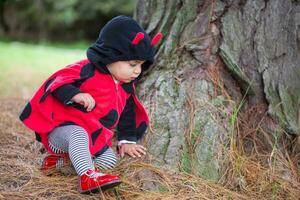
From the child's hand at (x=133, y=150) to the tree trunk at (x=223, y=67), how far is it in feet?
0.39

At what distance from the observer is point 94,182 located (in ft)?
8.39

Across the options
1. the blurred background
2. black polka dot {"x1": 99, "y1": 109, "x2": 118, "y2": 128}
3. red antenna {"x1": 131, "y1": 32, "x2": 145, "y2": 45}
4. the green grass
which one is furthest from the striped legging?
the blurred background

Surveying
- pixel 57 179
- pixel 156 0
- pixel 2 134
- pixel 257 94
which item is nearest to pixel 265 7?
pixel 257 94

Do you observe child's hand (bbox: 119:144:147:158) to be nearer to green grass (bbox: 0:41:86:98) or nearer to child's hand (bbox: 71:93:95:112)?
child's hand (bbox: 71:93:95:112)

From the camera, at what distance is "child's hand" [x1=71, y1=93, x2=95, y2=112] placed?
8.77ft

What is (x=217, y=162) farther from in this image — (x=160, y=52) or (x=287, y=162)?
(x=160, y=52)

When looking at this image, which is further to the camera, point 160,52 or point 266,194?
point 160,52

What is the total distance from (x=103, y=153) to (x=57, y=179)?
12.0 inches

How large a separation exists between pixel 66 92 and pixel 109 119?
1.12ft

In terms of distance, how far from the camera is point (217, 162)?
2986 mm

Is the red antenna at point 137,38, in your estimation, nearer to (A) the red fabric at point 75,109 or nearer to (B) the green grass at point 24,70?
(A) the red fabric at point 75,109

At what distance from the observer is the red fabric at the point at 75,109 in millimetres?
2764

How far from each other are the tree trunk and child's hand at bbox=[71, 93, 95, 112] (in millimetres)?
568

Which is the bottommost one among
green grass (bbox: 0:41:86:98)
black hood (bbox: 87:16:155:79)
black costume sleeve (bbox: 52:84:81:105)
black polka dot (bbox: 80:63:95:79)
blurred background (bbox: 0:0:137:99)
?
blurred background (bbox: 0:0:137:99)
